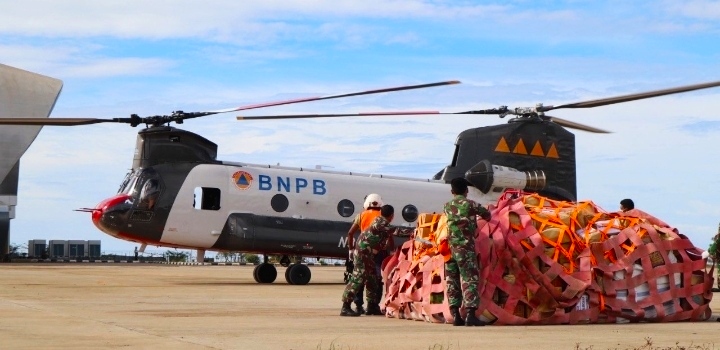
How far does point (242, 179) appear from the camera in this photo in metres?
25.7

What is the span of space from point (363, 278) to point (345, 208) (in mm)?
11840

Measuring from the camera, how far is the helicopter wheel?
26.7 m

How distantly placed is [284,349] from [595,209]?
6.07 meters

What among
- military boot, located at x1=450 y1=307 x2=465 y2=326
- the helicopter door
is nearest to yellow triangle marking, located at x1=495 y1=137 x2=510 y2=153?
the helicopter door

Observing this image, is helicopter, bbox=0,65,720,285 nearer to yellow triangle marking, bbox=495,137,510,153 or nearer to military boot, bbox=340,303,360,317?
yellow triangle marking, bbox=495,137,510,153

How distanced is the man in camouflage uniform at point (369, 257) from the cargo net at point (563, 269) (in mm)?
323

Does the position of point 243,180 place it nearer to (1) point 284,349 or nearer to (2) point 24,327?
(2) point 24,327

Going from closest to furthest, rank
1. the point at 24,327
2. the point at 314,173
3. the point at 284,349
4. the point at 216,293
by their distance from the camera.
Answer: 1. the point at 284,349
2. the point at 24,327
3. the point at 216,293
4. the point at 314,173

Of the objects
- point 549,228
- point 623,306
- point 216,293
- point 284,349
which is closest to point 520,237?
point 549,228

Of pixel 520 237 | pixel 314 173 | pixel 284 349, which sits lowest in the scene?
pixel 284 349

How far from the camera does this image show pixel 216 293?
2095 cm

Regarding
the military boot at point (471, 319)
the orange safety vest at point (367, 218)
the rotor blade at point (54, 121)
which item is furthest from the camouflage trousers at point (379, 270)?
the rotor blade at point (54, 121)

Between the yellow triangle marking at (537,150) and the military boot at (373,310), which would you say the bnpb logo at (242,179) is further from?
the military boot at (373,310)

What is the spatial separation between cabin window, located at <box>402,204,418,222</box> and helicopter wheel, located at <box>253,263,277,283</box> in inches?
135
